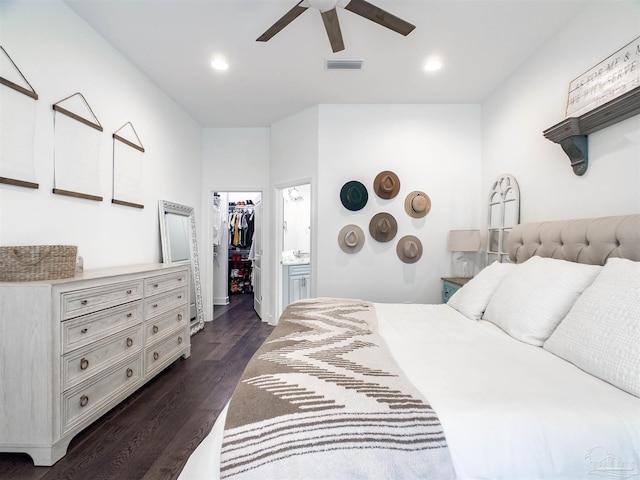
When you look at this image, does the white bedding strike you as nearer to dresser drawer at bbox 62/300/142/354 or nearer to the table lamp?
dresser drawer at bbox 62/300/142/354

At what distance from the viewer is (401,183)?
134 inches

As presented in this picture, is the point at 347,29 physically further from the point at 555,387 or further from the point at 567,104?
the point at 555,387

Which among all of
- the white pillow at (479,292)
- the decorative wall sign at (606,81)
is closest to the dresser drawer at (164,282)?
the white pillow at (479,292)

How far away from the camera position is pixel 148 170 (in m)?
3.00

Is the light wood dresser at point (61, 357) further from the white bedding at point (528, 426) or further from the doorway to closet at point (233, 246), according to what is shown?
the doorway to closet at point (233, 246)

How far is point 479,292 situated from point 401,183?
1.80 metres

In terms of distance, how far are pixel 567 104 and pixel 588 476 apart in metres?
2.29

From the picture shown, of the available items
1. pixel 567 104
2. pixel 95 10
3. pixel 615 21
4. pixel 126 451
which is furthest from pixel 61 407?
pixel 615 21

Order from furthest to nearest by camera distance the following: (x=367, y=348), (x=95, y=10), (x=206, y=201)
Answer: (x=206, y=201)
(x=95, y=10)
(x=367, y=348)

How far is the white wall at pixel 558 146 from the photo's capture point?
1719 millimetres

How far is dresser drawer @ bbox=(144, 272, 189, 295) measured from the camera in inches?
91.2

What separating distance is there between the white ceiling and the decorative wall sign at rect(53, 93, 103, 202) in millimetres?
665

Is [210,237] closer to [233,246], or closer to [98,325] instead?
[233,246]

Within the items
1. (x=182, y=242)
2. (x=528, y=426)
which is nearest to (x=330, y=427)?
(x=528, y=426)
